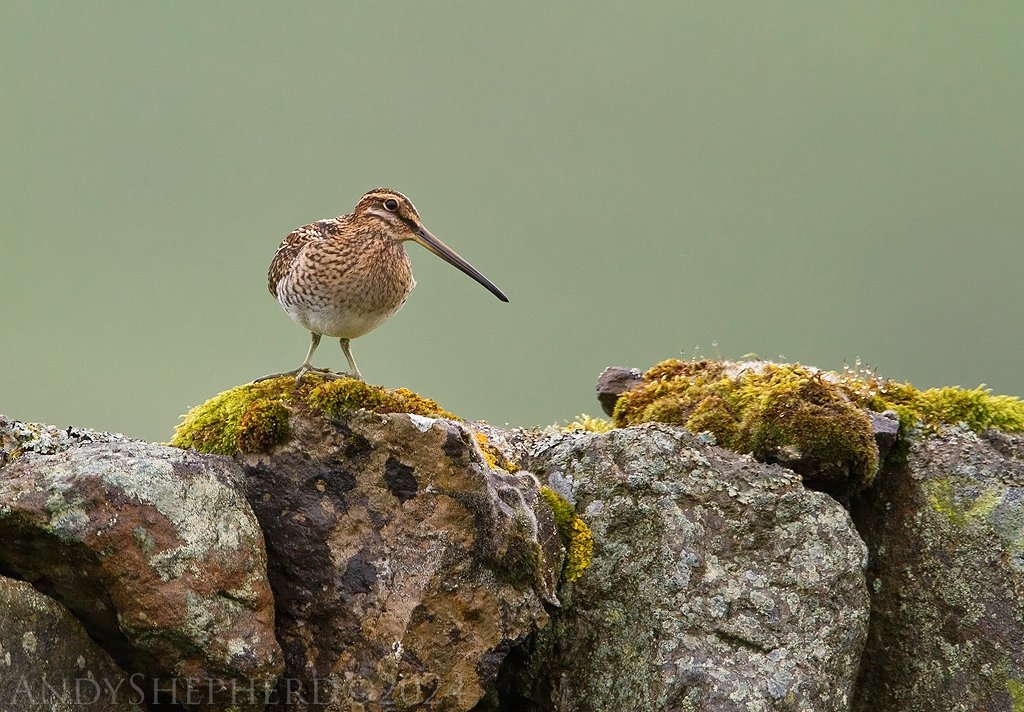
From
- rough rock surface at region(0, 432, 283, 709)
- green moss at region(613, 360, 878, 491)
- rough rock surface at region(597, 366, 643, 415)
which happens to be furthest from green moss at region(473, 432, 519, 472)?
rough rock surface at region(597, 366, 643, 415)

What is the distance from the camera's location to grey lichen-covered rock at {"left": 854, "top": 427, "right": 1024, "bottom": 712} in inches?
301

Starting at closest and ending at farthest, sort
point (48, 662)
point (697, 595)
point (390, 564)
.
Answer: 1. point (48, 662)
2. point (390, 564)
3. point (697, 595)

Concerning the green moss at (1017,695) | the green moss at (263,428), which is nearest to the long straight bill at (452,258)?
the green moss at (263,428)

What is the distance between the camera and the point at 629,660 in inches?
283

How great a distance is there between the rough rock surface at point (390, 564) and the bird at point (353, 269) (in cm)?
147

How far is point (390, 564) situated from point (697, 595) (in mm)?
2023

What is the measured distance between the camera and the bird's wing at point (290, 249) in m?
9.05

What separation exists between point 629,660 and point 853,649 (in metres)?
1.48

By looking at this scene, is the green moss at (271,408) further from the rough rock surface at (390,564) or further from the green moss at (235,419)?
the rough rock surface at (390,564)

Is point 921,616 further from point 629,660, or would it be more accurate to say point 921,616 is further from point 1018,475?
point 629,660

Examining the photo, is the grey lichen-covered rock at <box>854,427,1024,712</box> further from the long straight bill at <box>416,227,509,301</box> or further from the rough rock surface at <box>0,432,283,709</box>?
the rough rock surface at <box>0,432,283,709</box>

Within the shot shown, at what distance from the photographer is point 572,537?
7426 mm

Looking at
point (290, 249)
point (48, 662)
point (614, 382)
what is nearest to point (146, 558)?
point (48, 662)

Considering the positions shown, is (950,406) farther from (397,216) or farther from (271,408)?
(271,408)
